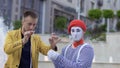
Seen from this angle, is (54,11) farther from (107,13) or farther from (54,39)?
(54,39)

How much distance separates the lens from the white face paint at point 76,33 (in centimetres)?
379

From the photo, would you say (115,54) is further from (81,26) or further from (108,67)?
(81,26)

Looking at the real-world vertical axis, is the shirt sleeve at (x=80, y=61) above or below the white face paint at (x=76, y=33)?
below

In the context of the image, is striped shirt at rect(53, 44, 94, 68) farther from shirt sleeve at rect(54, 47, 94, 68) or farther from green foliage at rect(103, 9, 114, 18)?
green foliage at rect(103, 9, 114, 18)

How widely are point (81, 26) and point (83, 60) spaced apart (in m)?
0.41

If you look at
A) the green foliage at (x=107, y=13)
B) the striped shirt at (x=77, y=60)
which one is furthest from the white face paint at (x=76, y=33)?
the green foliage at (x=107, y=13)

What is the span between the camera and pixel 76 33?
3803mm

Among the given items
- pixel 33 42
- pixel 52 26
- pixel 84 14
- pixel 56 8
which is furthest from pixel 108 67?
pixel 84 14

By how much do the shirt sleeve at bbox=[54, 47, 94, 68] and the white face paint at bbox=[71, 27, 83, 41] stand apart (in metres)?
0.18

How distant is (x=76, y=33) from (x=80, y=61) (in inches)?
13.4

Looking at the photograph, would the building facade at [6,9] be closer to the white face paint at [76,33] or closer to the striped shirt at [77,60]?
the white face paint at [76,33]

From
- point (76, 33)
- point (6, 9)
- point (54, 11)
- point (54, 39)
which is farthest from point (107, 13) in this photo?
point (76, 33)

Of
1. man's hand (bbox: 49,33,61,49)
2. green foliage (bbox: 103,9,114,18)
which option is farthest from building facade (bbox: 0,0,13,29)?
man's hand (bbox: 49,33,61,49)

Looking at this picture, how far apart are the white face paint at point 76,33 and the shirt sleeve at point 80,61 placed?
0.58ft
